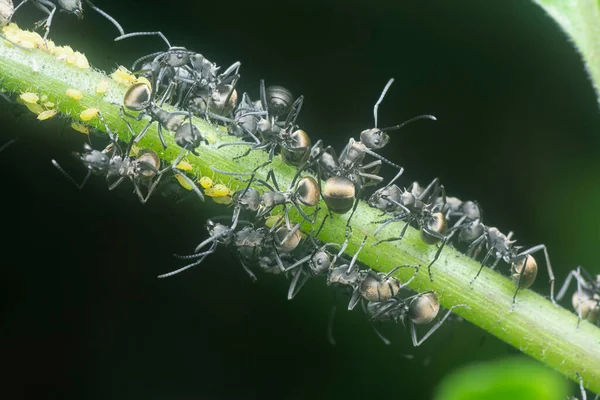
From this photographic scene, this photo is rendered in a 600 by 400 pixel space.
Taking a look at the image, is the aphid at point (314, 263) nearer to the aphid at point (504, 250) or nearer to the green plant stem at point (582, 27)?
the aphid at point (504, 250)

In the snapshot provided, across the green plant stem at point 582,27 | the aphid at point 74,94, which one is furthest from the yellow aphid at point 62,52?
the green plant stem at point 582,27

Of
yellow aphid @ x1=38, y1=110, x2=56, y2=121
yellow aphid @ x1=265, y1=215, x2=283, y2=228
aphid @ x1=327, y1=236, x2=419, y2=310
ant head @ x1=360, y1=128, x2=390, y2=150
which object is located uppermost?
ant head @ x1=360, y1=128, x2=390, y2=150

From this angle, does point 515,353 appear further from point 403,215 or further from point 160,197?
point 160,197

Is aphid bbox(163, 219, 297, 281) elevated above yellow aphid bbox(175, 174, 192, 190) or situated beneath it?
situated beneath

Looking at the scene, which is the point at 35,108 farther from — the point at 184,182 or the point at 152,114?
the point at 184,182

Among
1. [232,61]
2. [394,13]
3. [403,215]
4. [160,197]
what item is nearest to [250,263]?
[160,197]

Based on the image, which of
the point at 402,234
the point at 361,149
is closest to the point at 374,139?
the point at 361,149

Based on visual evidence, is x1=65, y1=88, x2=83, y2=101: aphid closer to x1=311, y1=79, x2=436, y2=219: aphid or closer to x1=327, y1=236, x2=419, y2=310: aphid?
x1=311, y1=79, x2=436, y2=219: aphid

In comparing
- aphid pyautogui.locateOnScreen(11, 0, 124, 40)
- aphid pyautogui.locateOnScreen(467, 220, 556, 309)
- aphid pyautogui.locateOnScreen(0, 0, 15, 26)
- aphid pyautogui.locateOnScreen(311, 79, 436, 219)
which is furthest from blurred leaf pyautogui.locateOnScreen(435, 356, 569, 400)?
aphid pyautogui.locateOnScreen(11, 0, 124, 40)
